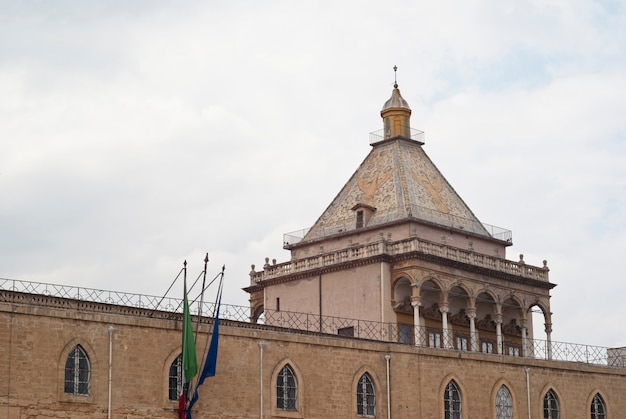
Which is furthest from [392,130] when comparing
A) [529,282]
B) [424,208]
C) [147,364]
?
[147,364]

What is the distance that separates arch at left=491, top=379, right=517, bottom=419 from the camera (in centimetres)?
4359

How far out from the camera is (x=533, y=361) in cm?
4503

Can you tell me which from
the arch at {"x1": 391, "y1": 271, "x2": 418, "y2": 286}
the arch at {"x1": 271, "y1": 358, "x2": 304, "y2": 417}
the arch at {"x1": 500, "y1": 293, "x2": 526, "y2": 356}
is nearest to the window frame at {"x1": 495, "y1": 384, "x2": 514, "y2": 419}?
the arch at {"x1": 271, "y1": 358, "x2": 304, "y2": 417}

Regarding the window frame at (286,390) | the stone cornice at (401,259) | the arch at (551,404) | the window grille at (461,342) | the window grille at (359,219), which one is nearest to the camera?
the window frame at (286,390)

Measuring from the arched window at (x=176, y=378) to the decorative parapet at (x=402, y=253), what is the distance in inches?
877

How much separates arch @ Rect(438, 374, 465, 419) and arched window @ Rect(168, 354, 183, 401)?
32.6 ft

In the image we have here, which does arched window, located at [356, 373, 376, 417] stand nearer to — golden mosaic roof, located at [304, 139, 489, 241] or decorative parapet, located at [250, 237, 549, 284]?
decorative parapet, located at [250, 237, 549, 284]

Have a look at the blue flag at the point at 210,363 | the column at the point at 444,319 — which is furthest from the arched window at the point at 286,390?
the column at the point at 444,319

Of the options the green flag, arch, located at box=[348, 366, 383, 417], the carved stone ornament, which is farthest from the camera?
the carved stone ornament

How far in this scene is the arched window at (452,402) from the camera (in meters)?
42.5

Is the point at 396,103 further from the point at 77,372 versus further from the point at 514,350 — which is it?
the point at 77,372

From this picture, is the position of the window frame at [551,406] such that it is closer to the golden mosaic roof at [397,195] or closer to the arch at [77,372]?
the golden mosaic roof at [397,195]

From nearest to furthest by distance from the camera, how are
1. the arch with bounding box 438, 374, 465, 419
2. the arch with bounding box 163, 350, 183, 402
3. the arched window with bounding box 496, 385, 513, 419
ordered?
the arch with bounding box 163, 350, 183, 402 → the arch with bounding box 438, 374, 465, 419 → the arched window with bounding box 496, 385, 513, 419

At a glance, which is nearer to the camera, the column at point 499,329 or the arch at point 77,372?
the arch at point 77,372
